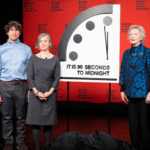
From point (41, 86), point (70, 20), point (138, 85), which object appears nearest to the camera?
point (138, 85)

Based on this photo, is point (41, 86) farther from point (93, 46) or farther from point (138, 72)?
point (138, 72)

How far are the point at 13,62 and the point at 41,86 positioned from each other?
16.9 inches

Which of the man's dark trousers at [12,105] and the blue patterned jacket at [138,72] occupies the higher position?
the blue patterned jacket at [138,72]

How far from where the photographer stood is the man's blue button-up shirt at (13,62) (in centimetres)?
194

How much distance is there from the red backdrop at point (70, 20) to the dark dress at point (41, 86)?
1633 mm

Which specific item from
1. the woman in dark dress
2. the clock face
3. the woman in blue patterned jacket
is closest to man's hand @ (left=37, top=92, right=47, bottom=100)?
the woman in dark dress

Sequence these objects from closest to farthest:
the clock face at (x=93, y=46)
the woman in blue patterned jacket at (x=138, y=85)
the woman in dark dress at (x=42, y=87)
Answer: the woman in blue patterned jacket at (x=138, y=85)
the woman in dark dress at (x=42, y=87)
the clock face at (x=93, y=46)

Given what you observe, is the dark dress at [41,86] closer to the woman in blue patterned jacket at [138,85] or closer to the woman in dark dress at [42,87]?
the woman in dark dress at [42,87]

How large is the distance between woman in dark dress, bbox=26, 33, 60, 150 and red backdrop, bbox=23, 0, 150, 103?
160 centimetres

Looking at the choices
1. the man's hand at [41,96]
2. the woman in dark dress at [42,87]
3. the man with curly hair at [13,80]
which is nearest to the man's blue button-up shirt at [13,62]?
the man with curly hair at [13,80]

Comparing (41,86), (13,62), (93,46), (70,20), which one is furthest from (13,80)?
(70,20)

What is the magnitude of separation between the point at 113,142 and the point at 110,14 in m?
1.21

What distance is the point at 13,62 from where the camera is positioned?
1949mm

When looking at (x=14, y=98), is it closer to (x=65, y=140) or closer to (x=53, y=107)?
(x=53, y=107)
